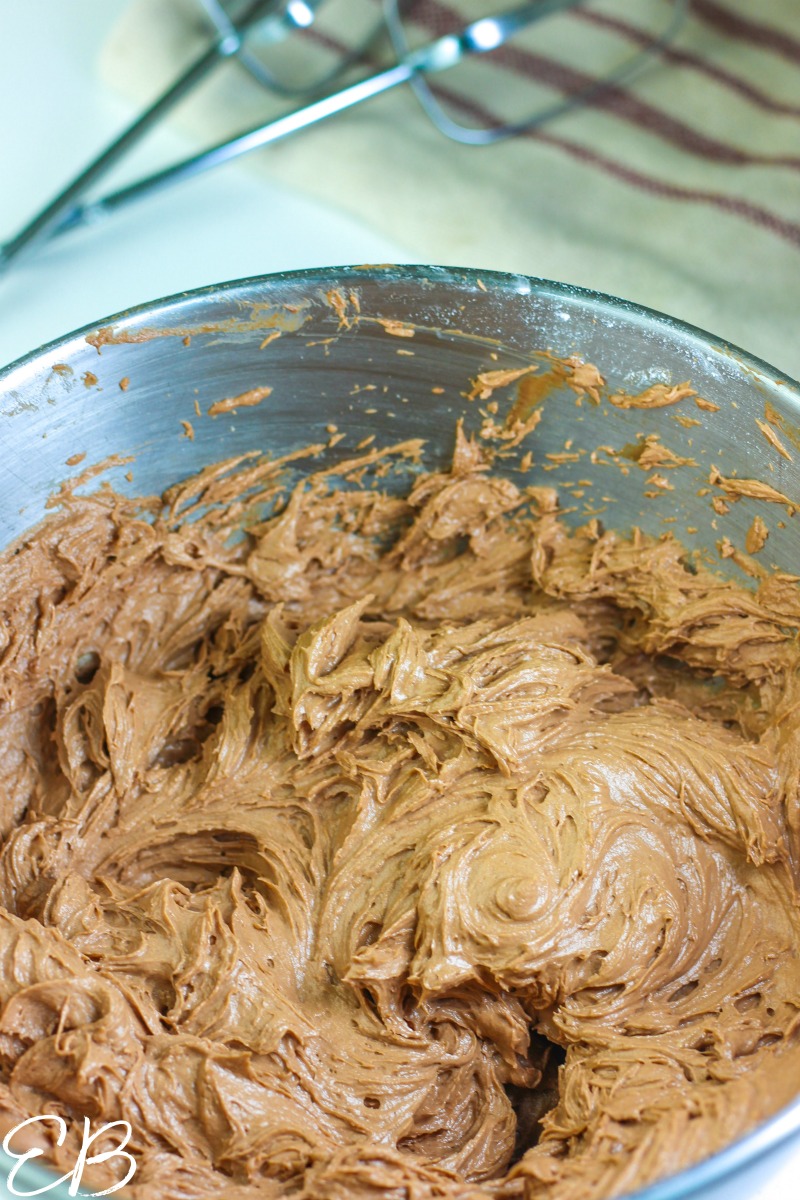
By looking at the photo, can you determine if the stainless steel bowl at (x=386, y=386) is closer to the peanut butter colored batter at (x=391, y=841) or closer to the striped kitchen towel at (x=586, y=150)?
the peanut butter colored batter at (x=391, y=841)

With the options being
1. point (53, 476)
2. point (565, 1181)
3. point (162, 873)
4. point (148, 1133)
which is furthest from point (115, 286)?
point (565, 1181)

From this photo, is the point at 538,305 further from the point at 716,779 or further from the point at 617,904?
the point at 617,904

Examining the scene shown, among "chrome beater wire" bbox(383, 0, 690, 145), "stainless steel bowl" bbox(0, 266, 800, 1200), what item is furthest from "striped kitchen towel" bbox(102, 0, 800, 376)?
"stainless steel bowl" bbox(0, 266, 800, 1200)

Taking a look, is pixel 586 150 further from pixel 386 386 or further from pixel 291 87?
pixel 386 386

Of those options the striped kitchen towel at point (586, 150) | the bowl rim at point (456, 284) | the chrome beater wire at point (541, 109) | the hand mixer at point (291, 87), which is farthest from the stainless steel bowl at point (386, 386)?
the chrome beater wire at point (541, 109)

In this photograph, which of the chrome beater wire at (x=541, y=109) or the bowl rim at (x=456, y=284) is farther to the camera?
the chrome beater wire at (x=541, y=109)

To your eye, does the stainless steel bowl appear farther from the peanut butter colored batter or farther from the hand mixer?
the hand mixer
